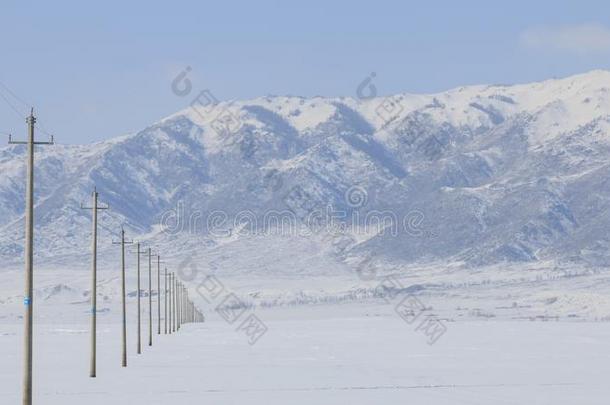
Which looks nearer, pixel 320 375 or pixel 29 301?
pixel 29 301

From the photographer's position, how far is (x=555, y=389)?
41.4 metres

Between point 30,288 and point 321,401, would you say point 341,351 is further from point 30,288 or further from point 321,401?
point 30,288

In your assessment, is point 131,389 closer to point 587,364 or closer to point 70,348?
point 587,364

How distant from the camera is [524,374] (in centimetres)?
5034

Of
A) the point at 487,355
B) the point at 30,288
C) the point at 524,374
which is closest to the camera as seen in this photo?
the point at 30,288

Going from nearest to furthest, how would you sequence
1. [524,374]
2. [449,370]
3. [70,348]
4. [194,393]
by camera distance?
[194,393]
[524,374]
[449,370]
[70,348]

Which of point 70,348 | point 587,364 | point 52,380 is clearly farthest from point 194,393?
point 70,348

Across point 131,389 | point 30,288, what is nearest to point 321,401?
point 131,389

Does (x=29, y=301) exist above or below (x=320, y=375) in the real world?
above

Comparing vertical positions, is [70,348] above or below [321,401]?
above

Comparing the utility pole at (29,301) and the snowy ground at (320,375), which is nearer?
the utility pole at (29,301)

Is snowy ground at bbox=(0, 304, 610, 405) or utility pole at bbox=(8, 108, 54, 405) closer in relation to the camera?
utility pole at bbox=(8, 108, 54, 405)

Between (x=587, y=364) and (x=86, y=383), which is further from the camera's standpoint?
(x=587, y=364)

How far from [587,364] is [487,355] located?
10.5 m
